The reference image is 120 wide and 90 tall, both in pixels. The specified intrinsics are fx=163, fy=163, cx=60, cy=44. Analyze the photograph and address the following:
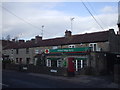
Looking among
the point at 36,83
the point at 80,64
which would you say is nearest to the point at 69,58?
the point at 80,64

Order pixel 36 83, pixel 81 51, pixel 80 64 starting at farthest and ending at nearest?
1. pixel 81 51
2. pixel 80 64
3. pixel 36 83

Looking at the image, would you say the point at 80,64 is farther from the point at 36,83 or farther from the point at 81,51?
the point at 36,83

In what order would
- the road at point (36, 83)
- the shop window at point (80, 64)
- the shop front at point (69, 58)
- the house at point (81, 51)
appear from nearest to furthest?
the road at point (36, 83)
the shop front at point (69, 58)
the house at point (81, 51)
the shop window at point (80, 64)

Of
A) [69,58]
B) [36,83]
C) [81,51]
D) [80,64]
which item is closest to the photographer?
[36,83]

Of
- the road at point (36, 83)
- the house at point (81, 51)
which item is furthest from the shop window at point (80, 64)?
the road at point (36, 83)

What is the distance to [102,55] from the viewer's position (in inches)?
1005

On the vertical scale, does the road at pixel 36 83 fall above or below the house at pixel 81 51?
below

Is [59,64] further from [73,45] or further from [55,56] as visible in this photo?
[73,45]

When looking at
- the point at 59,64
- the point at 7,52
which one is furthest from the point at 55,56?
the point at 7,52

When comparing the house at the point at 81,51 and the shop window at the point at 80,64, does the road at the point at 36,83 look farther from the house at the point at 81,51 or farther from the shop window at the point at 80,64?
the shop window at the point at 80,64

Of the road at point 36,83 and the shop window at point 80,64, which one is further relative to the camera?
the shop window at point 80,64

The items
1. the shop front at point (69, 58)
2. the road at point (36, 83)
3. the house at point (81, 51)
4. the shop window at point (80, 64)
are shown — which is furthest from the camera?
the shop window at point (80, 64)

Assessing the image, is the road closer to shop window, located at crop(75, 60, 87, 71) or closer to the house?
the house

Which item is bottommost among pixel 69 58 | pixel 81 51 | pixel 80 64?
pixel 80 64
